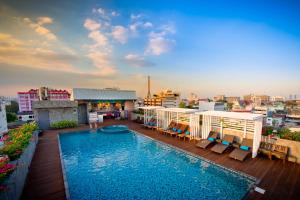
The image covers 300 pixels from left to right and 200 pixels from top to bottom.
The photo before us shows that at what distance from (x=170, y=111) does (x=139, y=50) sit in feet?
25.8

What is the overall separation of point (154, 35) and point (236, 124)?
1032cm

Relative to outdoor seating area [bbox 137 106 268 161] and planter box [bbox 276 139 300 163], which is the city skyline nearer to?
outdoor seating area [bbox 137 106 268 161]

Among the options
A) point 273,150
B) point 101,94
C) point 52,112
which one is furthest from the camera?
point 101,94

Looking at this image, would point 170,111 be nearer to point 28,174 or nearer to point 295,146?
point 295,146

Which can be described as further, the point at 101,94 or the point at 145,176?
the point at 101,94

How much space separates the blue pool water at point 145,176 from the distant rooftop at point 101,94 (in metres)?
8.56

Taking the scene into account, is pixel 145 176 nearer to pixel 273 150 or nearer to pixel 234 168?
pixel 234 168

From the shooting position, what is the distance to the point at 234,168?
5.70 meters

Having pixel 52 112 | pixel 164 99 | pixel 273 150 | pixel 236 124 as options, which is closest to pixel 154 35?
pixel 236 124

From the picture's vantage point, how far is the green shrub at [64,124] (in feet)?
44.4

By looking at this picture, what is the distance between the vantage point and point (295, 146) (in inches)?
242

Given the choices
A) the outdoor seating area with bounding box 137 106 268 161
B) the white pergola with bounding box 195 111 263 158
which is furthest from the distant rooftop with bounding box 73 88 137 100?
the white pergola with bounding box 195 111 263 158

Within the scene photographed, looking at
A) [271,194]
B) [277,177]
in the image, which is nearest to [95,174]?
[271,194]

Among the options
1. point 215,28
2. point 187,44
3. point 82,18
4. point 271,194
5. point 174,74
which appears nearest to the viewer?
point 271,194
